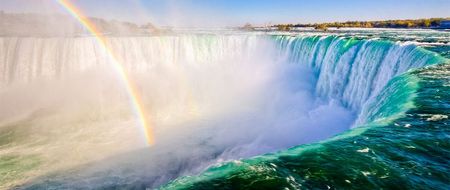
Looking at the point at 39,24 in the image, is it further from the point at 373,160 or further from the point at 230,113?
the point at 373,160

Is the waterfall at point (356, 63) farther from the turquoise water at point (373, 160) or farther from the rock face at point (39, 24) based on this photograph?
the rock face at point (39, 24)

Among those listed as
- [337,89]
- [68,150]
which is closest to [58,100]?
[68,150]

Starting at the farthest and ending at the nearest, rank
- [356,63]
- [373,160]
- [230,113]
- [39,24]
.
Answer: [39,24]
[230,113]
[356,63]
[373,160]

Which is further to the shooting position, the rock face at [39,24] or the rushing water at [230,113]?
the rock face at [39,24]

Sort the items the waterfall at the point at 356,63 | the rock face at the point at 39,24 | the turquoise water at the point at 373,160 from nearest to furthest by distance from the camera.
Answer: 1. the turquoise water at the point at 373,160
2. the waterfall at the point at 356,63
3. the rock face at the point at 39,24

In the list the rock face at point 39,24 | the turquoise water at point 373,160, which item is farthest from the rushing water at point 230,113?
the rock face at point 39,24

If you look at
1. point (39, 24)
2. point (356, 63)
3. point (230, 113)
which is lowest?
point (230, 113)

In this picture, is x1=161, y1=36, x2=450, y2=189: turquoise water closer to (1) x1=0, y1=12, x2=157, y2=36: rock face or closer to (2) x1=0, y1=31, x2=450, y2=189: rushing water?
(2) x1=0, y1=31, x2=450, y2=189: rushing water

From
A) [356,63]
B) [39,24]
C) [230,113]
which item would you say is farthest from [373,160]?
[39,24]
